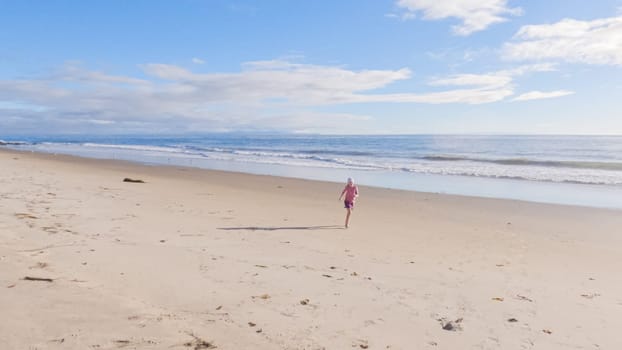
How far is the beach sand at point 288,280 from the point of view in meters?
3.81

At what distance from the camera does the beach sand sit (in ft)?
12.5

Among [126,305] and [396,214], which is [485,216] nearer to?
[396,214]

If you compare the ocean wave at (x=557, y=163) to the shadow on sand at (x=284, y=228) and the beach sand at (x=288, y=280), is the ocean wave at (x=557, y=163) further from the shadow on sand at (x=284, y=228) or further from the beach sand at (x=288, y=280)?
the shadow on sand at (x=284, y=228)

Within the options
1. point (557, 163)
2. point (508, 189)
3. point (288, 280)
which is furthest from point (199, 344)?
point (557, 163)

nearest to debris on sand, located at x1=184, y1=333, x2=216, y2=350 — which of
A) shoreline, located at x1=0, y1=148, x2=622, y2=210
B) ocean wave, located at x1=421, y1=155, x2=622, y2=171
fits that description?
shoreline, located at x1=0, y1=148, x2=622, y2=210

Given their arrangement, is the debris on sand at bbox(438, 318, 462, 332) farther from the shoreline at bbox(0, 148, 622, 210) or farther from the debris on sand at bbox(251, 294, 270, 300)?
the shoreline at bbox(0, 148, 622, 210)

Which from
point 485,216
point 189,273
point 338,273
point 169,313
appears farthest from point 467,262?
point 485,216

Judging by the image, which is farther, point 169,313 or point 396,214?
point 396,214

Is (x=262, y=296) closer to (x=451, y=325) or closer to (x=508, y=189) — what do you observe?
(x=451, y=325)

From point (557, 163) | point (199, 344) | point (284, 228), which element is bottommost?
point (284, 228)

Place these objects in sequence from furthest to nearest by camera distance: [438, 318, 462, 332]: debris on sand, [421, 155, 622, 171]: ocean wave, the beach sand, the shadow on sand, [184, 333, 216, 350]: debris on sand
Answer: [421, 155, 622, 171]: ocean wave → the shadow on sand → [438, 318, 462, 332]: debris on sand → the beach sand → [184, 333, 216, 350]: debris on sand

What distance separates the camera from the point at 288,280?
5348 millimetres

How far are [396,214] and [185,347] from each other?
366 inches

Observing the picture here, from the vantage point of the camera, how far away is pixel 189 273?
5387 millimetres
